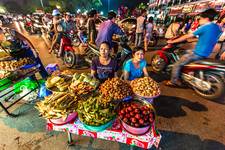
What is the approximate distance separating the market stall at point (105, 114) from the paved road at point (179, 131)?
0.51 meters

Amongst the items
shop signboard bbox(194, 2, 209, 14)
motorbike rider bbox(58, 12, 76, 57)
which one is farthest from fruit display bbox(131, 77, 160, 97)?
shop signboard bbox(194, 2, 209, 14)

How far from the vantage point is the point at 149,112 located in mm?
1543

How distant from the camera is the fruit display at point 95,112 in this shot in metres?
1.50

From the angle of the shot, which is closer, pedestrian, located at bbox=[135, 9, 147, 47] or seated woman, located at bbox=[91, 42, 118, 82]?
seated woman, located at bbox=[91, 42, 118, 82]

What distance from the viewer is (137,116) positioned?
4.78 feet

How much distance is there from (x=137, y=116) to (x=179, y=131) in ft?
4.97

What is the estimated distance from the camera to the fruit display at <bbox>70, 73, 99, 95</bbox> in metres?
1.99

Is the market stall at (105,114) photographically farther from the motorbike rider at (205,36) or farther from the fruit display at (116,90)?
the motorbike rider at (205,36)

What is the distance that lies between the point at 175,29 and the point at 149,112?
5711 millimetres

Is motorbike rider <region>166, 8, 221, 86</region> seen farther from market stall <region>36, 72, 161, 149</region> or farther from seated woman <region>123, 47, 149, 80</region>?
market stall <region>36, 72, 161, 149</region>

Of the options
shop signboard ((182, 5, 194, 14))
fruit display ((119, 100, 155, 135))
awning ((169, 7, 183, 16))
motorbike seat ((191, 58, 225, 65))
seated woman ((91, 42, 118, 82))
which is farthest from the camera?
awning ((169, 7, 183, 16))

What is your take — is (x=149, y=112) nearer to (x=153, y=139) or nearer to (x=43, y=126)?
(x=153, y=139)

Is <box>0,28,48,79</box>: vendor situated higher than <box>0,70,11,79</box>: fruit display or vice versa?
<box>0,28,48,79</box>: vendor

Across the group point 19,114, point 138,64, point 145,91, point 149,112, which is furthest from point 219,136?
point 19,114
